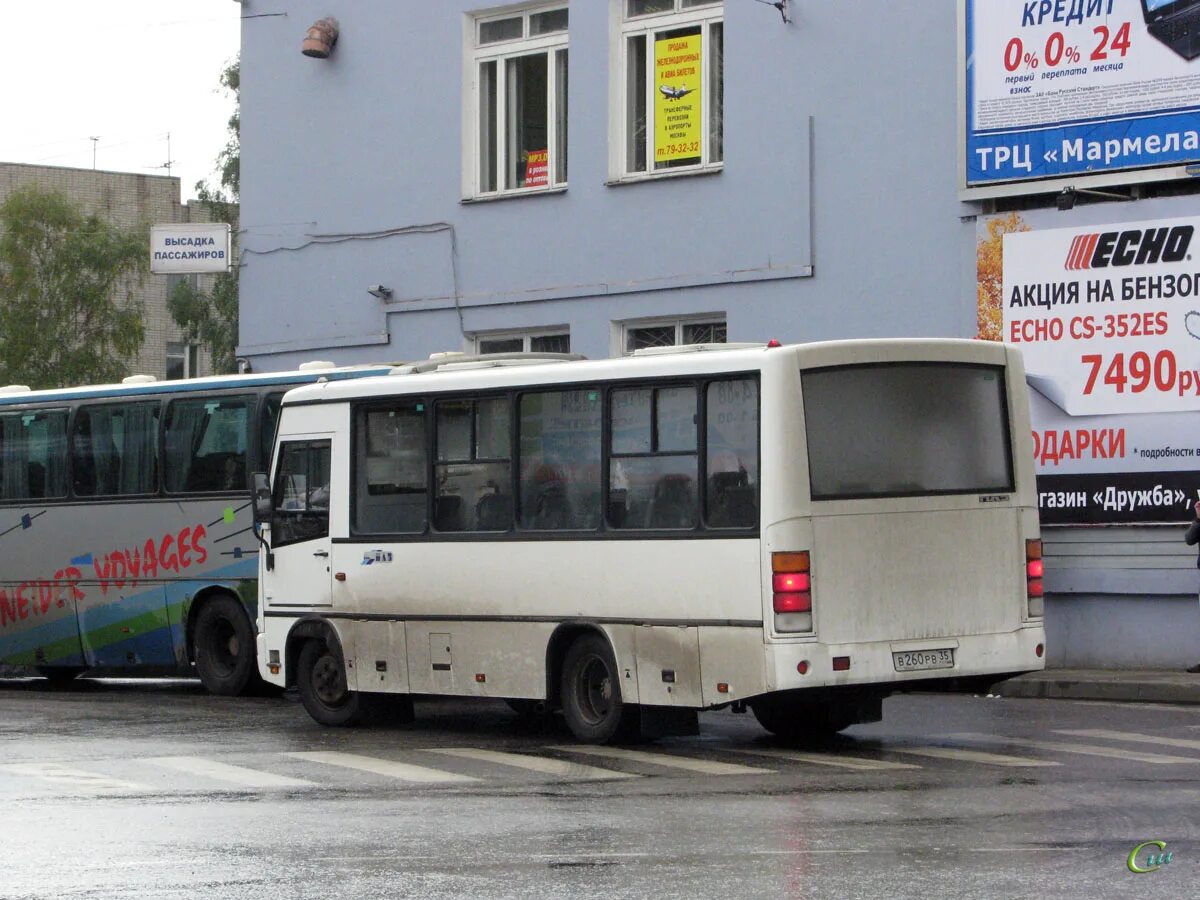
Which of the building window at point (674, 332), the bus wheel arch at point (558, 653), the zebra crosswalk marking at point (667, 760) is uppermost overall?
the building window at point (674, 332)

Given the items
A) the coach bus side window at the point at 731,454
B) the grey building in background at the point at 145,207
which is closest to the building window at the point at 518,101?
the coach bus side window at the point at 731,454

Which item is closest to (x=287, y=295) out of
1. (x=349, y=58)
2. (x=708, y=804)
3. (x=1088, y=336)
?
(x=349, y=58)

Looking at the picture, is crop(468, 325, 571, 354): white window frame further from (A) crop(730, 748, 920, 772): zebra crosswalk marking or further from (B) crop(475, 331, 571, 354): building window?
(A) crop(730, 748, 920, 772): zebra crosswalk marking

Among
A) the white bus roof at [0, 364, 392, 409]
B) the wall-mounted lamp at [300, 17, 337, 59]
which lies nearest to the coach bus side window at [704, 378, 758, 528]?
the white bus roof at [0, 364, 392, 409]

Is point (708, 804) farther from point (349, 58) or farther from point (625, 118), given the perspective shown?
point (349, 58)

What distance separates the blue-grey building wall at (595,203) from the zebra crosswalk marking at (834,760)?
8.64m

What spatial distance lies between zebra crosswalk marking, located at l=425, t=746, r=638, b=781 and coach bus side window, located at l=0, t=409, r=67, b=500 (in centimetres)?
908

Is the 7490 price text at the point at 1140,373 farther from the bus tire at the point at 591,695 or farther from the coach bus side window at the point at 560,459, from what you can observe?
the bus tire at the point at 591,695

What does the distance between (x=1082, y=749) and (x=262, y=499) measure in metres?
6.66

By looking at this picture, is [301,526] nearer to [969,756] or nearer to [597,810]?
[969,756]

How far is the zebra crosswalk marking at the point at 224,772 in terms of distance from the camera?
12.6 metres

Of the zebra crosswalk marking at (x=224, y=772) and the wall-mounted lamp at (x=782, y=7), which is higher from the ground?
the wall-mounted lamp at (x=782, y=7)

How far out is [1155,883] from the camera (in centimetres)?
860

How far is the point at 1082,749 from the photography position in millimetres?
14133
